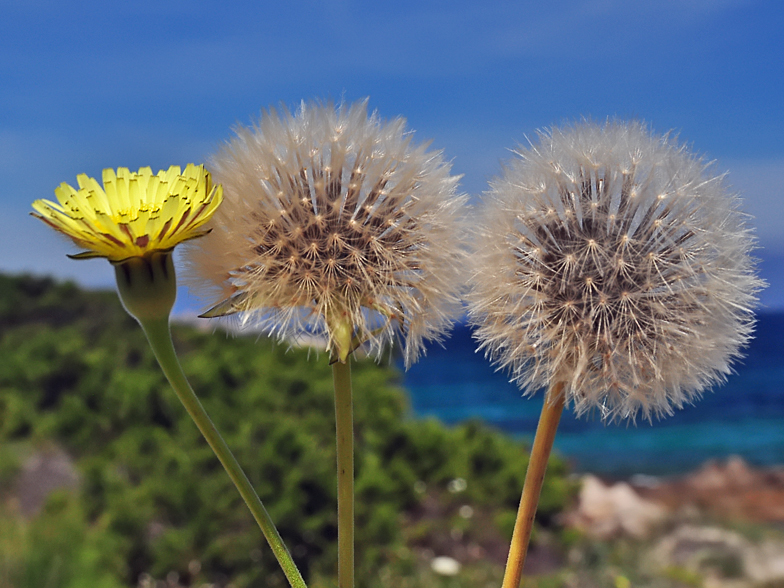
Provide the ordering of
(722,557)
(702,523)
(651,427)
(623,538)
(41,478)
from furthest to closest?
1. (651,427)
2. (702,523)
3. (41,478)
4. (623,538)
5. (722,557)

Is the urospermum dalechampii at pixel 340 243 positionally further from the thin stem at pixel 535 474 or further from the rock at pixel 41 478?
the rock at pixel 41 478

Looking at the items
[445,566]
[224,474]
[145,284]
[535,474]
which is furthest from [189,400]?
[445,566]

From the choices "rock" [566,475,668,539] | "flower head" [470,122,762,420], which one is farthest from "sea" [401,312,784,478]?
"flower head" [470,122,762,420]

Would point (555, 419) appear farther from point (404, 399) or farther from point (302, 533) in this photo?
point (404, 399)

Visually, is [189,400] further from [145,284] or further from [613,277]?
[613,277]

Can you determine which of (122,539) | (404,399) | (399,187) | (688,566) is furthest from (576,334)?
(404,399)
